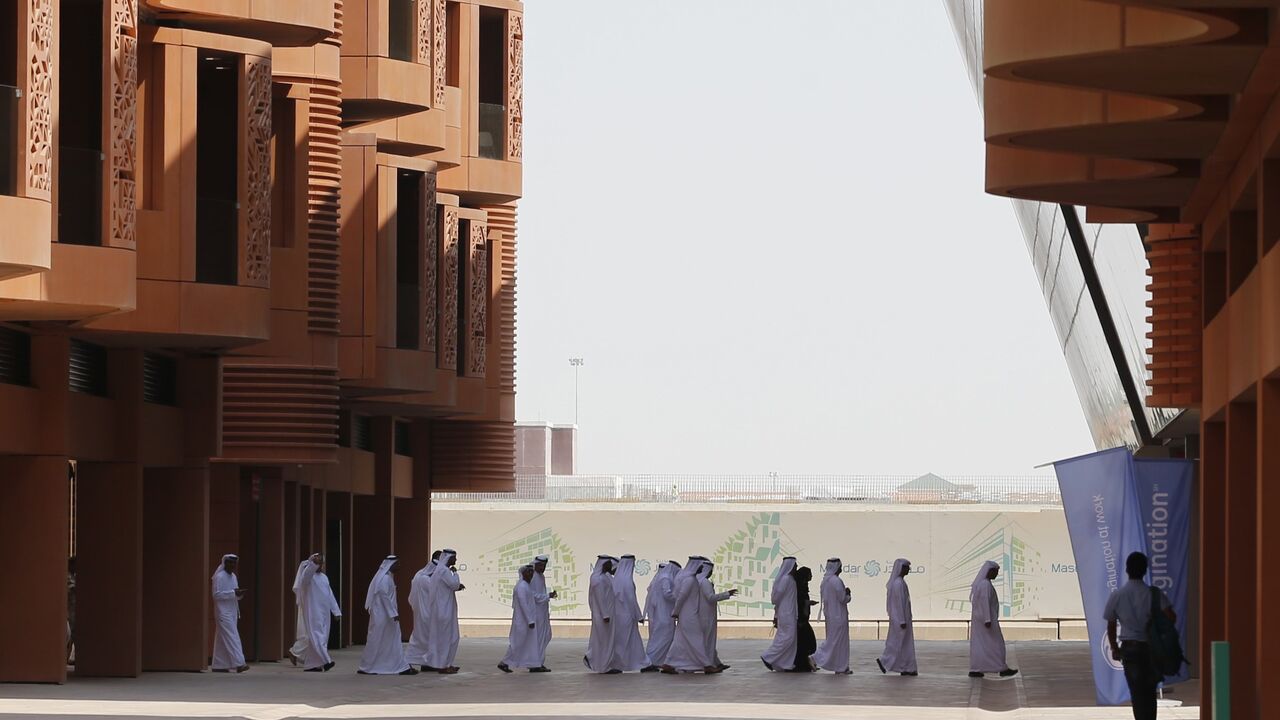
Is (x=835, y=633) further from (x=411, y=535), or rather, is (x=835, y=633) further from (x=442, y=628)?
(x=411, y=535)

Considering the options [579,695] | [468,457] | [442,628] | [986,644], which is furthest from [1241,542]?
[468,457]

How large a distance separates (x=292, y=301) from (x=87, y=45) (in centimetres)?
590

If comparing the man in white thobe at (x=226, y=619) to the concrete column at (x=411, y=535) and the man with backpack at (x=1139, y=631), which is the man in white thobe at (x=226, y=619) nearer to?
the man with backpack at (x=1139, y=631)

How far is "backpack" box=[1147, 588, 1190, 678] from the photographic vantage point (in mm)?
15570

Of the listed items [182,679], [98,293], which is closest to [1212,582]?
[98,293]

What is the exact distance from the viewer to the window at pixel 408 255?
105ft

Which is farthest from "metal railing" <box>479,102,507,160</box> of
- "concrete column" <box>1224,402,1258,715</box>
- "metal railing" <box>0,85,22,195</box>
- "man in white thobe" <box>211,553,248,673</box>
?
"concrete column" <box>1224,402,1258,715</box>

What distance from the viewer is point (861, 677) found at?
90.4ft

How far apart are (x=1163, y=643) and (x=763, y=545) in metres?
37.9

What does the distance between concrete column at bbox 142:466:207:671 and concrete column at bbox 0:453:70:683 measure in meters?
3.00

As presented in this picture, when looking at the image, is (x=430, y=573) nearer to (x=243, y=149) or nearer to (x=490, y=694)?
(x=490, y=694)

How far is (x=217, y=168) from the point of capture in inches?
932

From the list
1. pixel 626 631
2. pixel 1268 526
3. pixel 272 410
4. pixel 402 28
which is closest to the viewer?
pixel 1268 526

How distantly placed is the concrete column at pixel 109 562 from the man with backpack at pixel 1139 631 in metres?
→ 12.2
